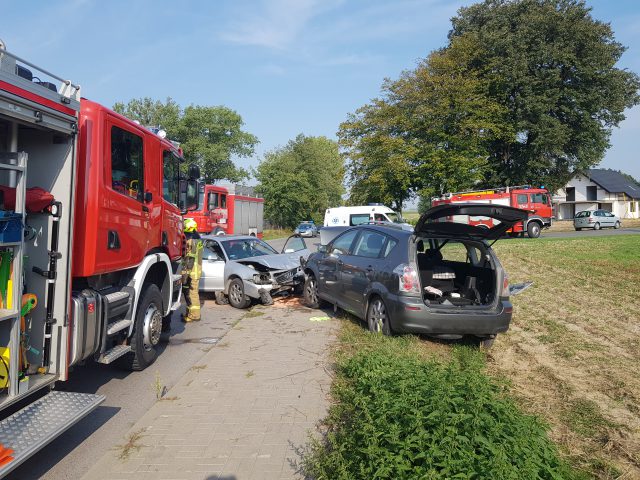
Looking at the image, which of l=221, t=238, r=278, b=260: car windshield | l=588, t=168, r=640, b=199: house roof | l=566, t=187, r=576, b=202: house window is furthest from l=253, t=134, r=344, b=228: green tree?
l=221, t=238, r=278, b=260: car windshield

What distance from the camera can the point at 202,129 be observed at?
6259 centimetres

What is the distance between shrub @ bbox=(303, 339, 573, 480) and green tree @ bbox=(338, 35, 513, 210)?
32.2 meters

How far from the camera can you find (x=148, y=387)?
18.3 feet

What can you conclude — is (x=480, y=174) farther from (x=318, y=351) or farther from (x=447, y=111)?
(x=318, y=351)

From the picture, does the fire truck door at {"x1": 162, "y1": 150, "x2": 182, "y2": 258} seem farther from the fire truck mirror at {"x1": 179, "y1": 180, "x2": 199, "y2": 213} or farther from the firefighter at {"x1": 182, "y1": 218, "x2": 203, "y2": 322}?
the firefighter at {"x1": 182, "y1": 218, "x2": 203, "y2": 322}

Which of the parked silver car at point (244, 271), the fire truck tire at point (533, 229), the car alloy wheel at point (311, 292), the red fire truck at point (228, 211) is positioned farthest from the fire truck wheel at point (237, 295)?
the fire truck tire at point (533, 229)

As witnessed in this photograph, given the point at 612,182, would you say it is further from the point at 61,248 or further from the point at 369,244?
the point at 61,248

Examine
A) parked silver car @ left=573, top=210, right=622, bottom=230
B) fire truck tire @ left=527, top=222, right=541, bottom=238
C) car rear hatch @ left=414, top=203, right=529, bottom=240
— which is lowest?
car rear hatch @ left=414, top=203, right=529, bottom=240

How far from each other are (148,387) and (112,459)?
1822 millimetres

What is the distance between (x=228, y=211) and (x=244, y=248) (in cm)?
1604

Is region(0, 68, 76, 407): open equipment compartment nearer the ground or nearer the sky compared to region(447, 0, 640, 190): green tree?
nearer the ground

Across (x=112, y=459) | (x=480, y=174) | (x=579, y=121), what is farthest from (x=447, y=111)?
(x=112, y=459)

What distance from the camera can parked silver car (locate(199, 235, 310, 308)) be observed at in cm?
1016

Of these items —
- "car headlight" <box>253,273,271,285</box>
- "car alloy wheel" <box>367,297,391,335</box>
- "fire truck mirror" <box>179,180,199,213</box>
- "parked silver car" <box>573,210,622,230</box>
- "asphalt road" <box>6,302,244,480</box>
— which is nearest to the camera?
"asphalt road" <box>6,302,244,480</box>
